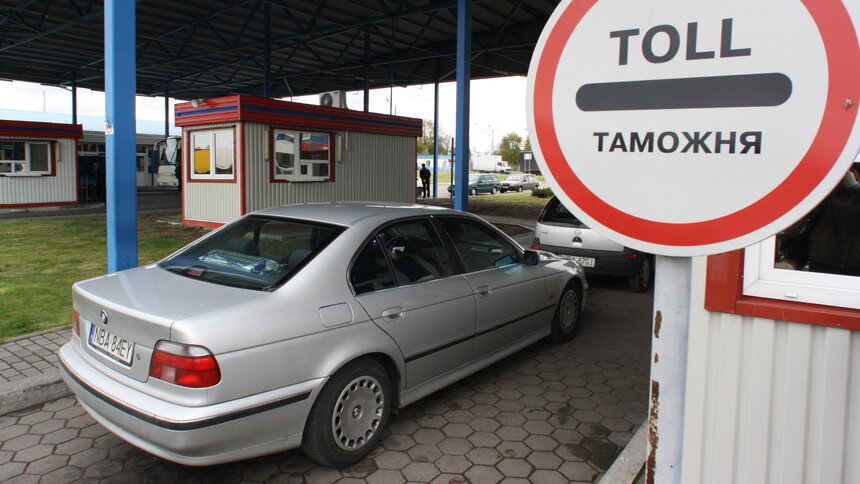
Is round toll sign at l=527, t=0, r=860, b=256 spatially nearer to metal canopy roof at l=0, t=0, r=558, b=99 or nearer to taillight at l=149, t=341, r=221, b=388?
taillight at l=149, t=341, r=221, b=388

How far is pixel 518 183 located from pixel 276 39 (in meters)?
27.8

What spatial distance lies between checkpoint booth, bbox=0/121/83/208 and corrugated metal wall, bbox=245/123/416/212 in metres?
8.67

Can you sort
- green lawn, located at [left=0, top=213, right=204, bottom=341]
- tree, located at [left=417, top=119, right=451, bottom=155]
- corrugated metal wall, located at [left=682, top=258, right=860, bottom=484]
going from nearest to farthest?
corrugated metal wall, located at [left=682, top=258, right=860, bottom=484] < green lawn, located at [left=0, top=213, right=204, bottom=341] < tree, located at [left=417, top=119, right=451, bottom=155]

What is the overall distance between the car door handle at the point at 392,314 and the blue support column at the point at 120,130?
142 inches

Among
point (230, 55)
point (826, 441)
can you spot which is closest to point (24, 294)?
point (826, 441)

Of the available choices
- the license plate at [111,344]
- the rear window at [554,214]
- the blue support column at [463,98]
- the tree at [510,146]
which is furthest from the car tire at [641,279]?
the tree at [510,146]

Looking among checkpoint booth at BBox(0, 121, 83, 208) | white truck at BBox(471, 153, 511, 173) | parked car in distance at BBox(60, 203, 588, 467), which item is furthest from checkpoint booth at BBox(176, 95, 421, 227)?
white truck at BBox(471, 153, 511, 173)

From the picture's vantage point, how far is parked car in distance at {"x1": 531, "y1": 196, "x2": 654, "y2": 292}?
806 cm

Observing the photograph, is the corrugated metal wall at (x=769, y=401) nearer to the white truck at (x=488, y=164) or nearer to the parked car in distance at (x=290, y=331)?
the parked car in distance at (x=290, y=331)

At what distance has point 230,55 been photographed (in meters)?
24.2

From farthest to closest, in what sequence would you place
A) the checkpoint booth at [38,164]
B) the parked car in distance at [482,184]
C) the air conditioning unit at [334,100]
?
the parked car in distance at [482,184], the checkpoint booth at [38,164], the air conditioning unit at [334,100]

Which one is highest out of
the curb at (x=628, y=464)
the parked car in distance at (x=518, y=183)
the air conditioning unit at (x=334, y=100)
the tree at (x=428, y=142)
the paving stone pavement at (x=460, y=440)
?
the tree at (x=428, y=142)

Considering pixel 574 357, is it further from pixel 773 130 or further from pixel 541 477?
pixel 773 130

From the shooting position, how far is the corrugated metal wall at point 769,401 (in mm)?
2252
